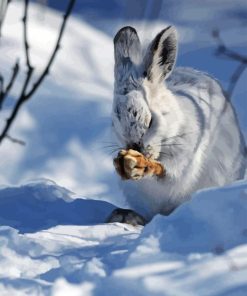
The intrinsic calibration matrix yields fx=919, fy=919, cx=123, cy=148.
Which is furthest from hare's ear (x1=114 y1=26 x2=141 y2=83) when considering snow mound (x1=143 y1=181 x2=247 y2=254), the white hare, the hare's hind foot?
snow mound (x1=143 y1=181 x2=247 y2=254)

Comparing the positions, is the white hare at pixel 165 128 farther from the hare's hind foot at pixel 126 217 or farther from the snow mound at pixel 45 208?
the snow mound at pixel 45 208

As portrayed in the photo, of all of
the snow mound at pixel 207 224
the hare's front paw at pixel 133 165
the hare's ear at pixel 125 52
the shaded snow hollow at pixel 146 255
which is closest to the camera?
the shaded snow hollow at pixel 146 255

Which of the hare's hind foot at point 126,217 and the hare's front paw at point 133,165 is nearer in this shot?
the hare's front paw at point 133,165

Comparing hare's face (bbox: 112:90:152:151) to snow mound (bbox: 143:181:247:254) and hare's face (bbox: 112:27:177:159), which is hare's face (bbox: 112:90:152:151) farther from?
snow mound (bbox: 143:181:247:254)

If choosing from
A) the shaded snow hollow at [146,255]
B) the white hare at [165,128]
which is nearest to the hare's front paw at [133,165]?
the white hare at [165,128]

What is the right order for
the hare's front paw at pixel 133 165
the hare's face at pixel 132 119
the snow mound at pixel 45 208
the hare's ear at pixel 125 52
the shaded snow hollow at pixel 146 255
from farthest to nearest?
1. the snow mound at pixel 45 208
2. the hare's ear at pixel 125 52
3. the hare's face at pixel 132 119
4. the hare's front paw at pixel 133 165
5. the shaded snow hollow at pixel 146 255

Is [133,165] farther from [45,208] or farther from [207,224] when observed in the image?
[45,208]

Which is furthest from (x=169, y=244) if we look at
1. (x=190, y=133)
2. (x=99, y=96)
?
(x=99, y=96)
